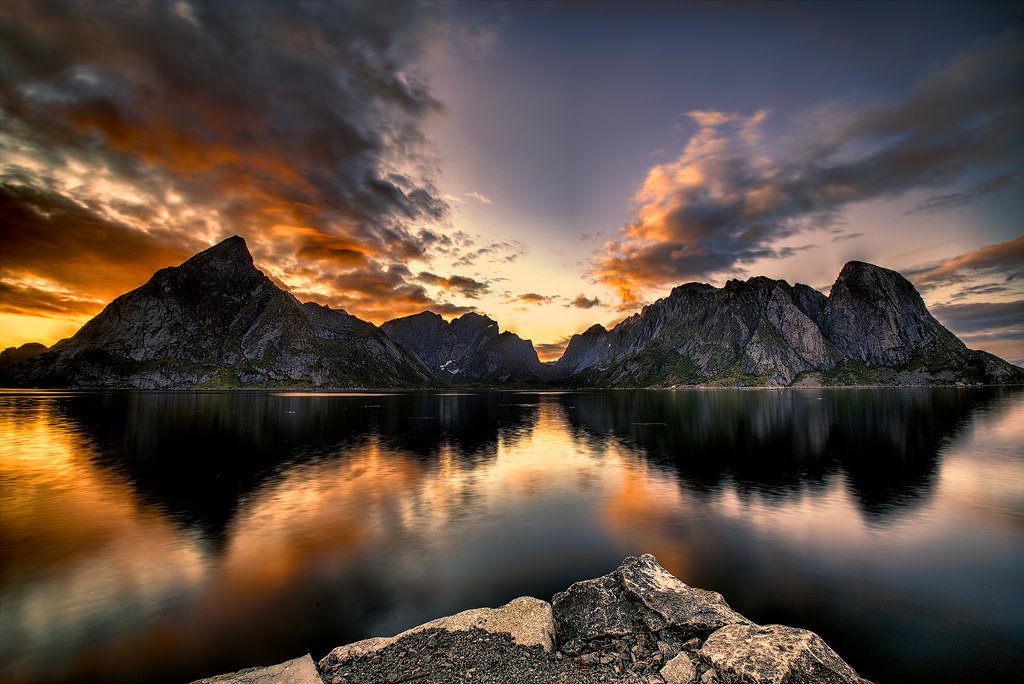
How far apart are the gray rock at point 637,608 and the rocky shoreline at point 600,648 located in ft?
0.12

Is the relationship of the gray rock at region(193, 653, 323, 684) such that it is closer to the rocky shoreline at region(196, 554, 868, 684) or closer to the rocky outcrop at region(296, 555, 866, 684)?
the rocky shoreline at region(196, 554, 868, 684)

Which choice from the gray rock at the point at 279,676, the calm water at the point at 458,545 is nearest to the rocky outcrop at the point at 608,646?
the gray rock at the point at 279,676

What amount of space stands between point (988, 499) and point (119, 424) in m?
141

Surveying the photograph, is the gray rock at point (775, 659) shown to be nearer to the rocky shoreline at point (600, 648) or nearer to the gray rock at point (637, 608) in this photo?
the rocky shoreline at point (600, 648)

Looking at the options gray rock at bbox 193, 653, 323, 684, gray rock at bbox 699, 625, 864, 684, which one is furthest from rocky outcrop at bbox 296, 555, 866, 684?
gray rock at bbox 193, 653, 323, 684

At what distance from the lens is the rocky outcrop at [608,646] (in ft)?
37.4

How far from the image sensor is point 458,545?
27703 mm

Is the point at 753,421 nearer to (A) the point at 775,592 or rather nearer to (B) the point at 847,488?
(B) the point at 847,488

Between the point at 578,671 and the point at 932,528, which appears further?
the point at 932,528

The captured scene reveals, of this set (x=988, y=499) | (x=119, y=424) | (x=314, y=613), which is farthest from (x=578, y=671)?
(x=119, y=424)

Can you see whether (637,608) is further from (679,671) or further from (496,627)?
(496,627)

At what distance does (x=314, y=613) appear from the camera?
19.2m

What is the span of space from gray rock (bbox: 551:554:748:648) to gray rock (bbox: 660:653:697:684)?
163cm

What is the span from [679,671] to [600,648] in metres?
2.97
